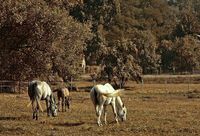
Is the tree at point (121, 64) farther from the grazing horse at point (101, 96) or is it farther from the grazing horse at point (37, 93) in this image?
the grazing horse at point (101, 96)

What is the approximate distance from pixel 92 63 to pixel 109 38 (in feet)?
31.7

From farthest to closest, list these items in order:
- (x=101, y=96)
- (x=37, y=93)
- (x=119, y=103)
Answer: (x=37, y=93)
(x=119, y=103)
(x=101, y=96)

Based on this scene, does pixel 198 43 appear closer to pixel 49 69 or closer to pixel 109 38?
pixel 109 38

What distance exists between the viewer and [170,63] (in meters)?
93.8

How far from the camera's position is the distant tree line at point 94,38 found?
70.6 feet

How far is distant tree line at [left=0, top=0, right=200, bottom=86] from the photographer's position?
70.6 ft

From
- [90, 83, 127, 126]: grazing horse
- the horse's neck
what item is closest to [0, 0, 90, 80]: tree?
[90, 83, 127, 126]: grazing horse

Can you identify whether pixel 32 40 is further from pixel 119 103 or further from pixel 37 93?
pixel 119 103

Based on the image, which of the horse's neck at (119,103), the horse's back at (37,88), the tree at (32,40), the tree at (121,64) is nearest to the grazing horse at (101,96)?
the horse's neck at (119,103)

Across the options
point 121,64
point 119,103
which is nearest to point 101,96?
point 119,103

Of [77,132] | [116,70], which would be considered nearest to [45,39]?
[77,132]

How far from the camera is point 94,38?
9138cm

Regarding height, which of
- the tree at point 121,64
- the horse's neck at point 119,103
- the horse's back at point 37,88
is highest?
the tree at point 121,64

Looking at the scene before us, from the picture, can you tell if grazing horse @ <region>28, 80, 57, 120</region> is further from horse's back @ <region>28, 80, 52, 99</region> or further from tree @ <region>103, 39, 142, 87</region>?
tree @ <region>103, 39, 142, 87</region>
